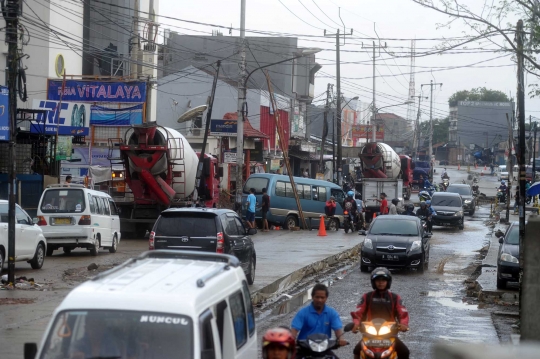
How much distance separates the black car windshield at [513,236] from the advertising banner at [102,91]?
20399 mm

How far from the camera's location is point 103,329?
521 cm

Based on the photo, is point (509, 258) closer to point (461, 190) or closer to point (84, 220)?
point (84, 220)

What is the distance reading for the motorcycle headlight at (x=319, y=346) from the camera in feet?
22.2

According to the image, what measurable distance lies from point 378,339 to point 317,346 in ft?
2.85

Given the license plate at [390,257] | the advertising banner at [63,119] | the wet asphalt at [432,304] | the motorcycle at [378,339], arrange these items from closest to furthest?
the motorcycle at [378,339] → the wet asphalt at [432,304] → the license plate at [390,257] → the advertising banner at [63,119]

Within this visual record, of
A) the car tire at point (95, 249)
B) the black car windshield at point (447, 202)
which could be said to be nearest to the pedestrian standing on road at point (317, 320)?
the car tire at point (95, 249)

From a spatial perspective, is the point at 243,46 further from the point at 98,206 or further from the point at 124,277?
the point at 124,277

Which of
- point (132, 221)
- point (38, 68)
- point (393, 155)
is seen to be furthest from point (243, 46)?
point (393, 155)

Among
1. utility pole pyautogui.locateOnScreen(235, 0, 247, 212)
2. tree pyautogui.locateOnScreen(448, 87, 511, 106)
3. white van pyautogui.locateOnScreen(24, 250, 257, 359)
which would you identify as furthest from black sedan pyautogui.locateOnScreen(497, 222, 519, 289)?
tree pyautogui.locateOnScreen(448, 87, 511, 106)

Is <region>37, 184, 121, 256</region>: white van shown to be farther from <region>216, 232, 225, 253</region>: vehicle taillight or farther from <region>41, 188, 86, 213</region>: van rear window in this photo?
<region>216, 232, 225, 253</region>: vehicle taillight

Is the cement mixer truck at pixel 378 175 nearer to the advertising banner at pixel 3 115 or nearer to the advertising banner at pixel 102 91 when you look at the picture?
the advertising banner at pixel 102 91

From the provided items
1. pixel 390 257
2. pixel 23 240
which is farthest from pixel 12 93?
pixel 390 257

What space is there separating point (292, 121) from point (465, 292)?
4549cm

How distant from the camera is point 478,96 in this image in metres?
161
